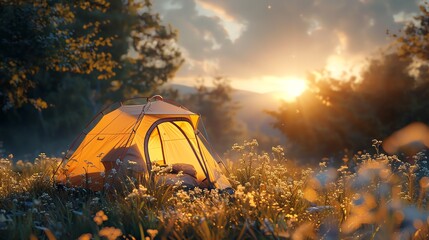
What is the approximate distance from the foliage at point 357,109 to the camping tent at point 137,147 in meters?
12.9

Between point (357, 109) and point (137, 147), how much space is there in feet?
50.2

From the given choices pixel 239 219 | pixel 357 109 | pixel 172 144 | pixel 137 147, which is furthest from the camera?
pixel 357 109

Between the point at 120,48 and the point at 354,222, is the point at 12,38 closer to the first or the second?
the point at 354,222

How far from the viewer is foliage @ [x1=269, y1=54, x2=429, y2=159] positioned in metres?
23.1

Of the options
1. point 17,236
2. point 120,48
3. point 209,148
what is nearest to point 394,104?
point 209,148

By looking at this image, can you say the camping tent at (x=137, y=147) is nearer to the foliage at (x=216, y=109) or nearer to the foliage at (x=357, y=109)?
the foliage at (x=357, y=109)

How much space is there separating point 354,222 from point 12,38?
540 inches

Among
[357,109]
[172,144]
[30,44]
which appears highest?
[30,44]

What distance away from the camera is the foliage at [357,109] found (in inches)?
909

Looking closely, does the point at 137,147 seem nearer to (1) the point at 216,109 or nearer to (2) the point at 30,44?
(2) the point at 30,44

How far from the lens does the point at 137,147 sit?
11430mm

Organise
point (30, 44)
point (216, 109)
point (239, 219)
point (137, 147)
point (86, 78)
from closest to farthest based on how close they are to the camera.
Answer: point (239, 219) → point (137, 147) → point (30, 44) → point (86, 78) → point (216, 109)

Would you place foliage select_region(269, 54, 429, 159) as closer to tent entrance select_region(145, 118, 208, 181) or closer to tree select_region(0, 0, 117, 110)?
tent entrance select_region(145, 118, 208, 181)

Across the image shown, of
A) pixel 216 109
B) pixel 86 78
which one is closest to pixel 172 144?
pixel 86 78
